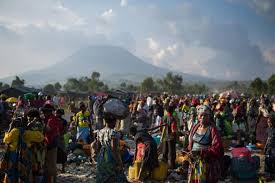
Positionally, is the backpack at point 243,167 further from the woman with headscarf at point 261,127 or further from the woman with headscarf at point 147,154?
the woman with headscarf at point 261,127

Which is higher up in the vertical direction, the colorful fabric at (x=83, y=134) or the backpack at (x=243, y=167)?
the colorful fabric at (x=83, y=134)

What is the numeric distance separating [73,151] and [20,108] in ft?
12.3

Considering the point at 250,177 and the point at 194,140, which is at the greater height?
the point at 194,140

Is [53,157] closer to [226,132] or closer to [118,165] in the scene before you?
[118,165]

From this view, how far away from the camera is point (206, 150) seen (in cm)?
591

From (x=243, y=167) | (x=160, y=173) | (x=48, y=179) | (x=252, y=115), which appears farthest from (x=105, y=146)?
(x=252, y=115)

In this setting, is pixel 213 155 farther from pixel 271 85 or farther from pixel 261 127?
pixel 271 85

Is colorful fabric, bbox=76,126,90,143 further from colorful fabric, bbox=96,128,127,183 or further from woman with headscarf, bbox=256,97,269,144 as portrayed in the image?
colorful fabric, bbox=96,128,127,183

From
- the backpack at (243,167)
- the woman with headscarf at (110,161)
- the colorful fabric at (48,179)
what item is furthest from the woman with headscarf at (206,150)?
the backpack at (243,167)

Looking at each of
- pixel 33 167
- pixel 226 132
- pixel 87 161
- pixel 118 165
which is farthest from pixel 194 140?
pixel 226 132

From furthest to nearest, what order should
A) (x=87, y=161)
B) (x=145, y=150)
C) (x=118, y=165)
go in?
1. (x=87, y=161)
2. (x=145, y=150)
3. (x=118, y=165)

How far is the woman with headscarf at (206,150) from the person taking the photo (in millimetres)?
5904

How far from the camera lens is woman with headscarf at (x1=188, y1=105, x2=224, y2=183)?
5.90 metres

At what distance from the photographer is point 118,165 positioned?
5520 mm
